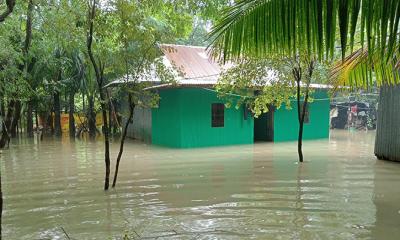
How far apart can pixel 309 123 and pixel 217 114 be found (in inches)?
206

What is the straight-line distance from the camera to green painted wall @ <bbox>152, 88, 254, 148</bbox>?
16.9 meters

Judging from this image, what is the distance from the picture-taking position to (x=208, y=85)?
16.0m

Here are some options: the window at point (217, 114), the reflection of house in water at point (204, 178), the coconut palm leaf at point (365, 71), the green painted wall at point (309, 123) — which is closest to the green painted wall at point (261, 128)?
the green painted wall at point (309, 123)

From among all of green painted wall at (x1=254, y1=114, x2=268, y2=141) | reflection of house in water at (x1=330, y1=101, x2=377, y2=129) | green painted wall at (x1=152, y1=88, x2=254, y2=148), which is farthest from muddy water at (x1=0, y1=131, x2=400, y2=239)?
reflection of house in water at (x1=330, y1=101, x2=377, y2=129)

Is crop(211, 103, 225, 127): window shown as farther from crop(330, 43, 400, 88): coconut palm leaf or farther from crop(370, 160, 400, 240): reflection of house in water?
crop(330, 43, 400, 88): coconut palm leaf

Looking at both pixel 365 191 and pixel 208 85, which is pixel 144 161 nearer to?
pixel 208 85

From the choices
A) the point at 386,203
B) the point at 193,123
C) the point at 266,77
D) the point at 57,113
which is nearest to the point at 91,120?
the point at 57,113

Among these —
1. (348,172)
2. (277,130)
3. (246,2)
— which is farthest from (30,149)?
(246,2)

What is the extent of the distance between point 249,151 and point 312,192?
7.51m

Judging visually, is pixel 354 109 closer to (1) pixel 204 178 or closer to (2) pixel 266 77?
(2) pixel 266 77

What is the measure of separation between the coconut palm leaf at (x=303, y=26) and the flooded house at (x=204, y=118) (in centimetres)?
1308

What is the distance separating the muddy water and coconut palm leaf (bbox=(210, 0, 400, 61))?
3.91m

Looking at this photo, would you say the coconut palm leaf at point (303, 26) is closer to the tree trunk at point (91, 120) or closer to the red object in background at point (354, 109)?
Answer: the tree trunk at point (91, 120)

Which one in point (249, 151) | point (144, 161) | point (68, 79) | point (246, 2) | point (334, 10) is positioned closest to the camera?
point (334, 10)
